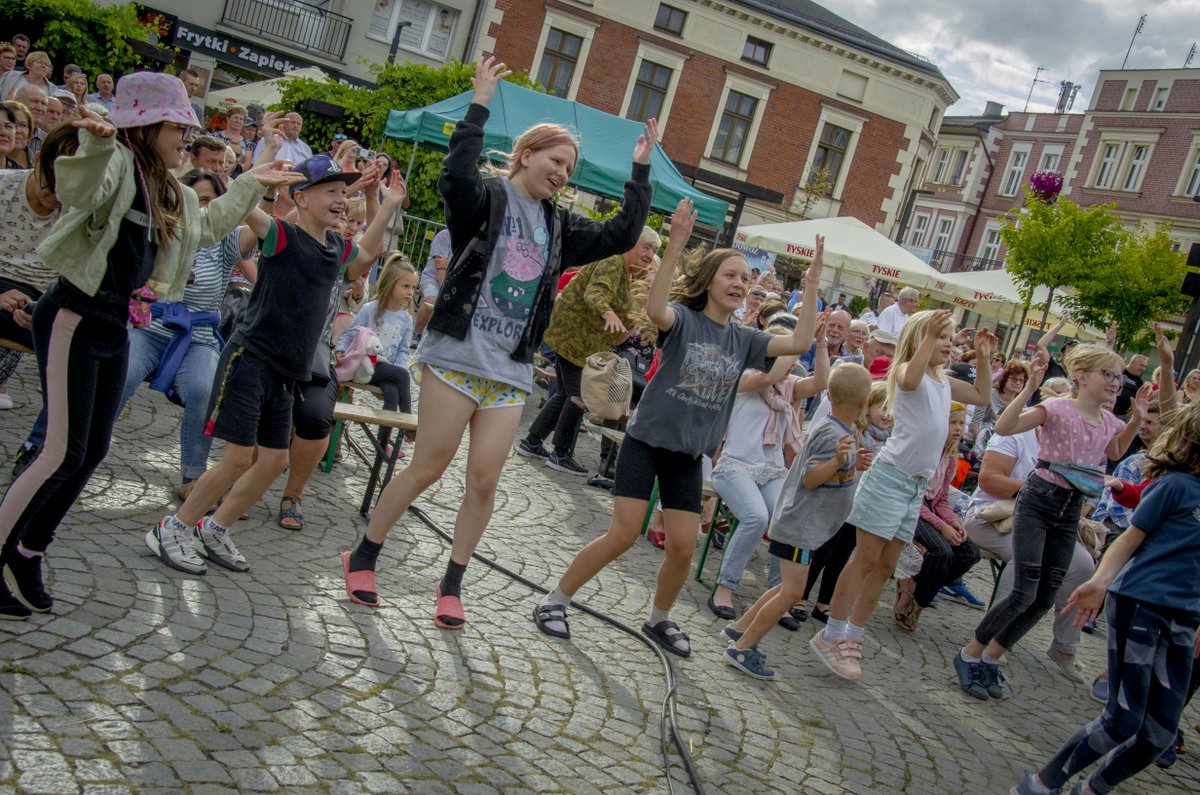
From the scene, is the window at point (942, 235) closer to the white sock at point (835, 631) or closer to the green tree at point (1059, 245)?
the green tree at point (1059, 245)

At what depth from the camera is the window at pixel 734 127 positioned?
118 feet

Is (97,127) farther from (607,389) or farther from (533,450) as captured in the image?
(533,450)

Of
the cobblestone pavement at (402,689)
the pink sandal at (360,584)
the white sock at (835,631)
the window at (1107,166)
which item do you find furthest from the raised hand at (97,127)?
the window at (1107,166)

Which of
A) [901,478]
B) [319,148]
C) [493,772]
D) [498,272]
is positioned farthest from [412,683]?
[319,148]

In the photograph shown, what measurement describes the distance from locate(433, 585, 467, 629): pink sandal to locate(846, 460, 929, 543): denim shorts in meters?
2.33

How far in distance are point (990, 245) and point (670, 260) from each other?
163 ft

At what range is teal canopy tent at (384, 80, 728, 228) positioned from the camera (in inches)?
578

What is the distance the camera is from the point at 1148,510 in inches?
184

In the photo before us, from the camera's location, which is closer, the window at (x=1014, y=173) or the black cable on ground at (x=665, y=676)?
the black cable on ground at (x=665, y=676)

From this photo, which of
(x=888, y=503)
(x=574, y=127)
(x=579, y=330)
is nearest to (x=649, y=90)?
(x=574, y=127)

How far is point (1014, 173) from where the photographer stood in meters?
50.6

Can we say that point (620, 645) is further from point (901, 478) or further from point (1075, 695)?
point (1075, 695)

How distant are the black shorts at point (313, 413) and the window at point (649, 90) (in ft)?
101

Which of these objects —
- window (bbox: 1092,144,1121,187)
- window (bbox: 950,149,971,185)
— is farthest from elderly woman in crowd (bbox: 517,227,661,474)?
window (bbox: 950,149,971,185)
